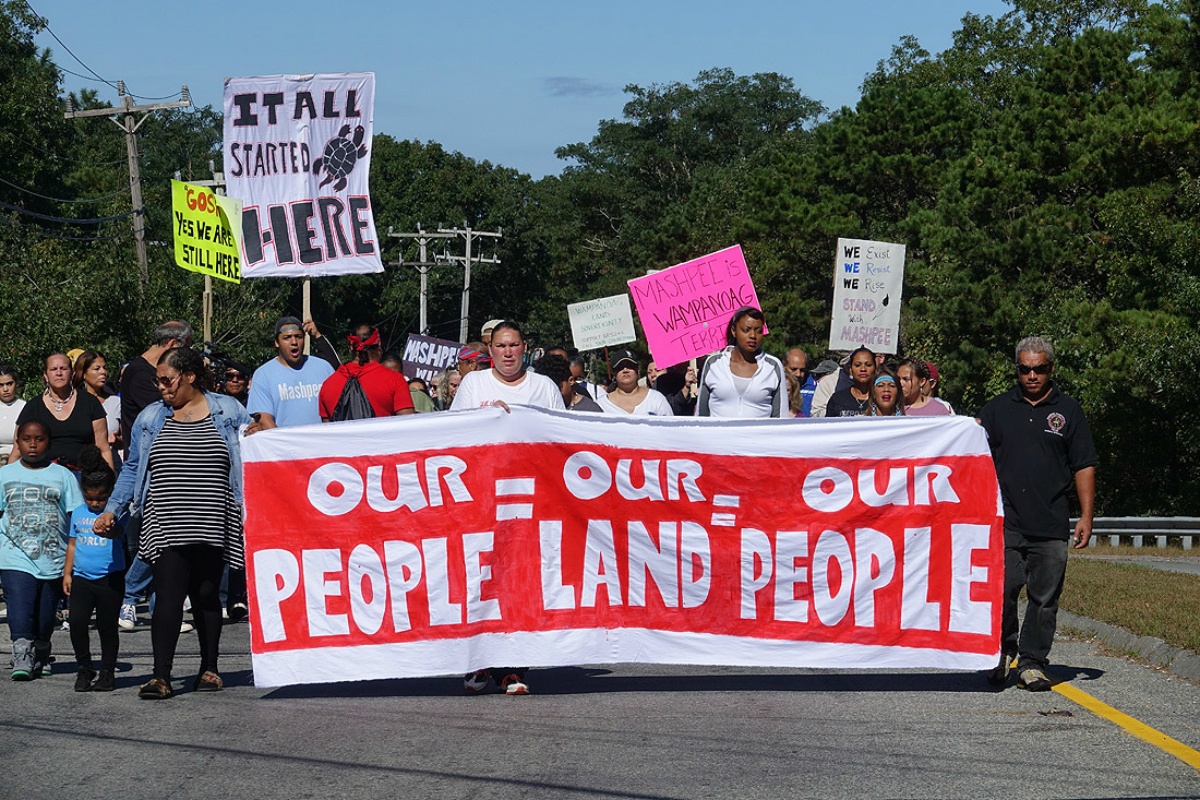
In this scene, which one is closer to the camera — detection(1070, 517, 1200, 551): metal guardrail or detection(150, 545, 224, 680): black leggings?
detection(150, 545, 224, 680): black leggings


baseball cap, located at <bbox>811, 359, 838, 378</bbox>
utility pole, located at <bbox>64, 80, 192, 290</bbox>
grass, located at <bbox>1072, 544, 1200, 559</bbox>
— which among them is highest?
utility pole, located at <bbox>64, 80, 192, 290</bbox>

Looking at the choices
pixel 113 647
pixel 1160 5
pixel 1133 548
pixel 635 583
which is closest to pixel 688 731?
pixel 635 583

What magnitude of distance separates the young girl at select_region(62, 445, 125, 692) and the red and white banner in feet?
3.21

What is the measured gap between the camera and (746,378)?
10727 mm

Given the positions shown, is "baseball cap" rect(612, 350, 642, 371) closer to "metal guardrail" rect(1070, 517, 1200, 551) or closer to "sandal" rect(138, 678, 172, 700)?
"sandal" rect(138, 678, 172, 700)

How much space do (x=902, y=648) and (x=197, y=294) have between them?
33367 mm

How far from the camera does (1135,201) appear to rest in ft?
115

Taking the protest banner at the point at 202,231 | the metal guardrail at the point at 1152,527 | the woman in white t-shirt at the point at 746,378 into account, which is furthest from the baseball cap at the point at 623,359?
the metal guardrail at the point at 1152,527

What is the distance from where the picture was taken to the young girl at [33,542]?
968 cm

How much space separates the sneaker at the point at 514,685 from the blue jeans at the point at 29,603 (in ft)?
8.95

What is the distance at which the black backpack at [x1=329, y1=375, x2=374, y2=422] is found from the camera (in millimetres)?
10961

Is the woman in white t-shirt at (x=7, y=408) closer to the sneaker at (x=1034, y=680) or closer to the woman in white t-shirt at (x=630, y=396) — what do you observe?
the woman in white t-shirt at (x=630, y=396)

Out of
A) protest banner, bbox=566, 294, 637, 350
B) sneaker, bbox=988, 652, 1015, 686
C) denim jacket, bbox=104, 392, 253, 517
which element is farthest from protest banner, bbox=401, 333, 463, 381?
sneaker, bbox=988, 652, 1015, 686

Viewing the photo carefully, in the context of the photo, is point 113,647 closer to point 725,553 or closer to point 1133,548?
point 725,553
